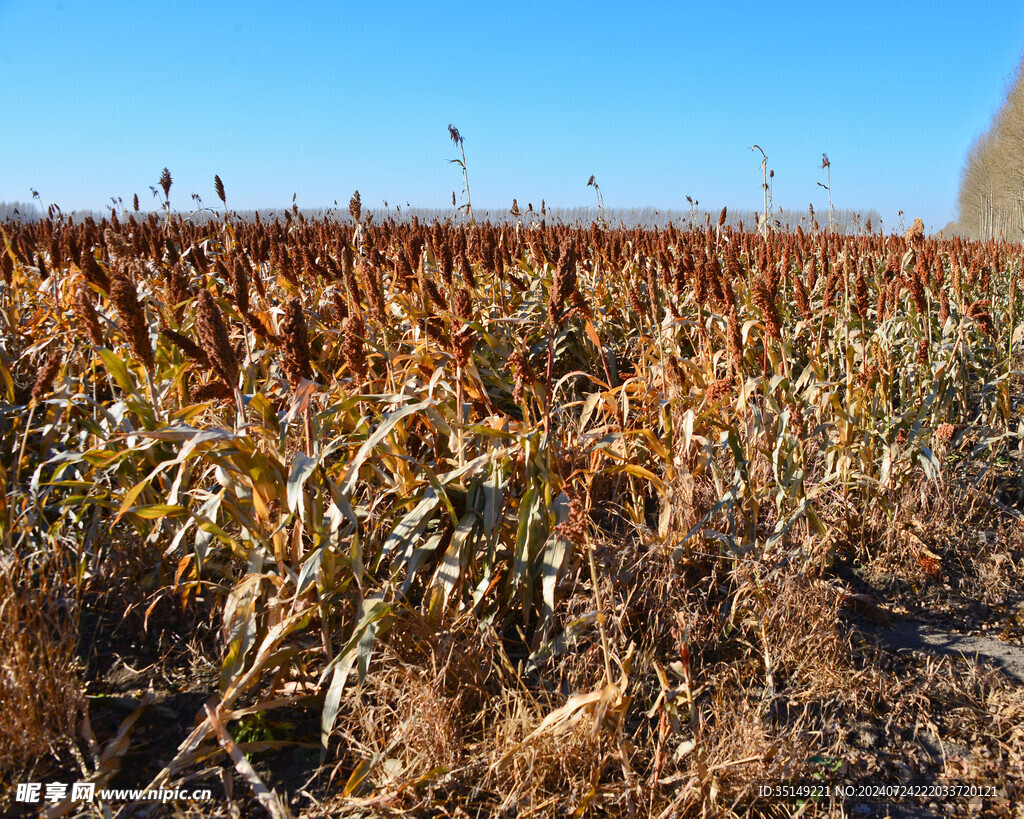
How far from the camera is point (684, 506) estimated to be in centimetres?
232

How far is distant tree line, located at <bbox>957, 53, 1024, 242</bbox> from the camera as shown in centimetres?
3275

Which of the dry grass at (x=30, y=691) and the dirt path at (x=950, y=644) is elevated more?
the dry grass at (x=30, y=691)

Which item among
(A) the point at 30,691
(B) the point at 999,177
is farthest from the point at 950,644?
(B) the point at 999,177

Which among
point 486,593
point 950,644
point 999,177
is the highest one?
point 999,177

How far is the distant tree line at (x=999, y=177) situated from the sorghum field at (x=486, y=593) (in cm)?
3046

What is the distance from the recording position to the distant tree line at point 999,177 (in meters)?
32.8

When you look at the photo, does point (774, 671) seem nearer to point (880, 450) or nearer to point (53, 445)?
point (880, 450)

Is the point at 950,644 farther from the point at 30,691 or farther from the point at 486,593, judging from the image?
the point at 30,691

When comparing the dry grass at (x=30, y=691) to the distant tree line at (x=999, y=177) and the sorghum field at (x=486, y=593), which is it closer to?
the sorghum field at (x=486, y=593)

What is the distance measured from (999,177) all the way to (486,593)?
1839 inches

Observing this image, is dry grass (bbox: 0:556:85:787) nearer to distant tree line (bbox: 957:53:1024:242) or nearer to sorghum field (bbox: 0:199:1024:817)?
sorghum field (bbox: 0:199:1024:817)

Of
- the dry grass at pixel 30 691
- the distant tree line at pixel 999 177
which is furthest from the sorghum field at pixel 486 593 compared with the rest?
the distant tree line at pixel 999 177

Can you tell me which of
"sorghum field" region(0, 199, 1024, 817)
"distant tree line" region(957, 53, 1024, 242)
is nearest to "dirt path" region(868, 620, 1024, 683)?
"sorghum field" region(0, 199, 1024, 817)

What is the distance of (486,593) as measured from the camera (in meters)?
2.19
